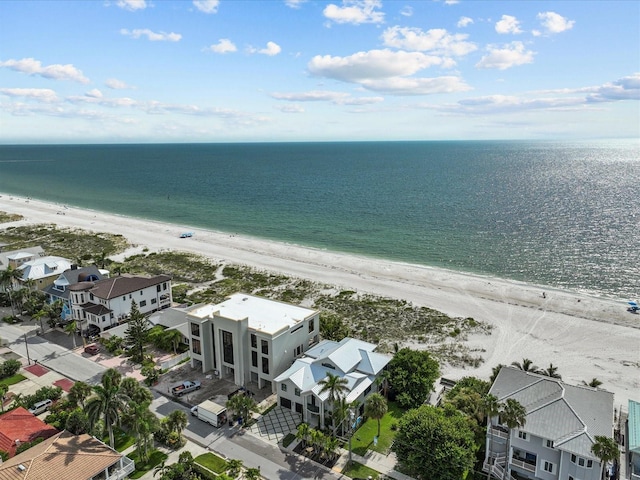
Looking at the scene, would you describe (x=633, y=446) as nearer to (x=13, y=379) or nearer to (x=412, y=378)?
(x=412, y=378)

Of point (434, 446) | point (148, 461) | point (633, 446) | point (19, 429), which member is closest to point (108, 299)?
point (19, 429)

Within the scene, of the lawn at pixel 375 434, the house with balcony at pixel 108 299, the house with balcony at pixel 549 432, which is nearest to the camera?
the house with balcony at pixel 549 432

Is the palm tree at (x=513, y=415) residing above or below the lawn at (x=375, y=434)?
above

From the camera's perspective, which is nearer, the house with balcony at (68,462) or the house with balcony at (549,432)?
the house with balcony at (68,462)

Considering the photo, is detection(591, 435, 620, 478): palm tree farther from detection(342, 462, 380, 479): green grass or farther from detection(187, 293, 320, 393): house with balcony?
detection(187, 293, 320, 393): house with balcony

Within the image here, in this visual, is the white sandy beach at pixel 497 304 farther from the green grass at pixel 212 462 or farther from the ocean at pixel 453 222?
the green grass at pixel 212 462

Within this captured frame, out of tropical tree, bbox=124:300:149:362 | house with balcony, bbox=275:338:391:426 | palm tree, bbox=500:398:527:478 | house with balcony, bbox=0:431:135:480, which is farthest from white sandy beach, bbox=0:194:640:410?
tropical tree, bbox=124:300:149:362

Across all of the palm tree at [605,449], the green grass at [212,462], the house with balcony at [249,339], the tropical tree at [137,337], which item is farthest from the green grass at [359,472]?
the tropical tree at [137,337]
